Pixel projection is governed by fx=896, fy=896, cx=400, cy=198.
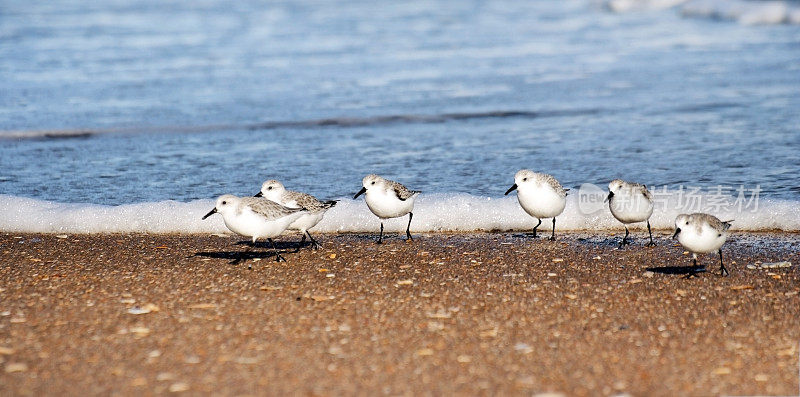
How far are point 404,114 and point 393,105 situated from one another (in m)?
0.69

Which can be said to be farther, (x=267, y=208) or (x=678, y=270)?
(x=267, y=208)

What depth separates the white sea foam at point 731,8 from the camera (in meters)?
21.4

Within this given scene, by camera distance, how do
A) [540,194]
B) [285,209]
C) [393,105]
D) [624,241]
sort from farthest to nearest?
[393,105] < [540,194] < [624,241] < [285,209]

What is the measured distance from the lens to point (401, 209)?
7441mm

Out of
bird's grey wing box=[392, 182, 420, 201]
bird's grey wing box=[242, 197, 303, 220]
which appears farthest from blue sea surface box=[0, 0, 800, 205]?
bird's grey wing box=[242, 197, 303, 220]

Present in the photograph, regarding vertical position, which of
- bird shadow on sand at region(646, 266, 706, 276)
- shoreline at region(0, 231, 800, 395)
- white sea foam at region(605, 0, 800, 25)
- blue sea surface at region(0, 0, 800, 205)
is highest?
white sea foam at region(605, 0, 800, 25)

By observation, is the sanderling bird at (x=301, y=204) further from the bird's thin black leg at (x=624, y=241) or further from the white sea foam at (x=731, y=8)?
the white sea foam at (x=731, y=8)

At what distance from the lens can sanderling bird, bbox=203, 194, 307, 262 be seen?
6.46 meters

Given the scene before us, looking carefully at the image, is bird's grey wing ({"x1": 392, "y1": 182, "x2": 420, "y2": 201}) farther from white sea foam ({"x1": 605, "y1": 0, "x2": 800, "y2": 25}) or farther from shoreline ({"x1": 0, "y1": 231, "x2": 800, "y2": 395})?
white sea foam ({"x1": 605, "y1": 0, "x2": 800, "y2": 25})

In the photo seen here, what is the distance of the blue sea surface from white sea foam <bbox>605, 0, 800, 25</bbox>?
24.3 inches

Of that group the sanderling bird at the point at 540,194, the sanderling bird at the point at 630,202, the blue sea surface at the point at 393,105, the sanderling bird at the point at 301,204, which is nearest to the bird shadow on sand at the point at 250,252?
the sanderling bird at the point at 301,204

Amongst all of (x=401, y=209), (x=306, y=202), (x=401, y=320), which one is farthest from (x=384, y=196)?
(x=401, y=320)

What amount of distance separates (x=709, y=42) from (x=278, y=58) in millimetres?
9102

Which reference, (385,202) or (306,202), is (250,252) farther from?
(385,202)
